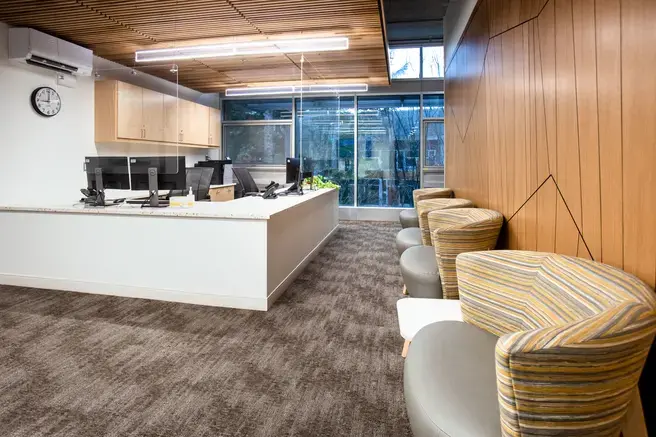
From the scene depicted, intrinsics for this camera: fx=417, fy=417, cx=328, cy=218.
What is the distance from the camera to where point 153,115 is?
7227 millimetres

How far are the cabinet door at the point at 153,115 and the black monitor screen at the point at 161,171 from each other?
310cm

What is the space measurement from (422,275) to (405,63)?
7.26 metres

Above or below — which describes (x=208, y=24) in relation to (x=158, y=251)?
above

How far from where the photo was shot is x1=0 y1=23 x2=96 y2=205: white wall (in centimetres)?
504

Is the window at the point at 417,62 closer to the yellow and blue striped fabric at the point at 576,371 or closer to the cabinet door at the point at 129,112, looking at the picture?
the cabinet door at the point at 129,112

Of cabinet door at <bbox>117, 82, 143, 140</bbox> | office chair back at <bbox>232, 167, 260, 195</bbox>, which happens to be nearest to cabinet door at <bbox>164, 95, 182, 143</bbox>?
cabinet door at <bbox>117, 82, 143, 140</bbox>

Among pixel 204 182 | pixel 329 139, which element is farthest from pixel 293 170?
pixel 329 139

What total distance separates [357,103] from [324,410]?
814 centimetres

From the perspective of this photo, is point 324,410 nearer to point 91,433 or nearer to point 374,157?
point 91,433

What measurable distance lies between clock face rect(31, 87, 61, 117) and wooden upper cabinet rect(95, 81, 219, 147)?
72cm

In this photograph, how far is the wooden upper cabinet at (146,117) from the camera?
6.36 metres

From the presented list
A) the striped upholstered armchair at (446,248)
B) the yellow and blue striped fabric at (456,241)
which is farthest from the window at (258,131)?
the yellow and blue striped fabric at (456,241)

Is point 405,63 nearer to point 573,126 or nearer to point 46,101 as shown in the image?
point 46,101

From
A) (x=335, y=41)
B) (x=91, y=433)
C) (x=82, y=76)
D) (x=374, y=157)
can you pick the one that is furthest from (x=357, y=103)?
(x=91, y=433)
